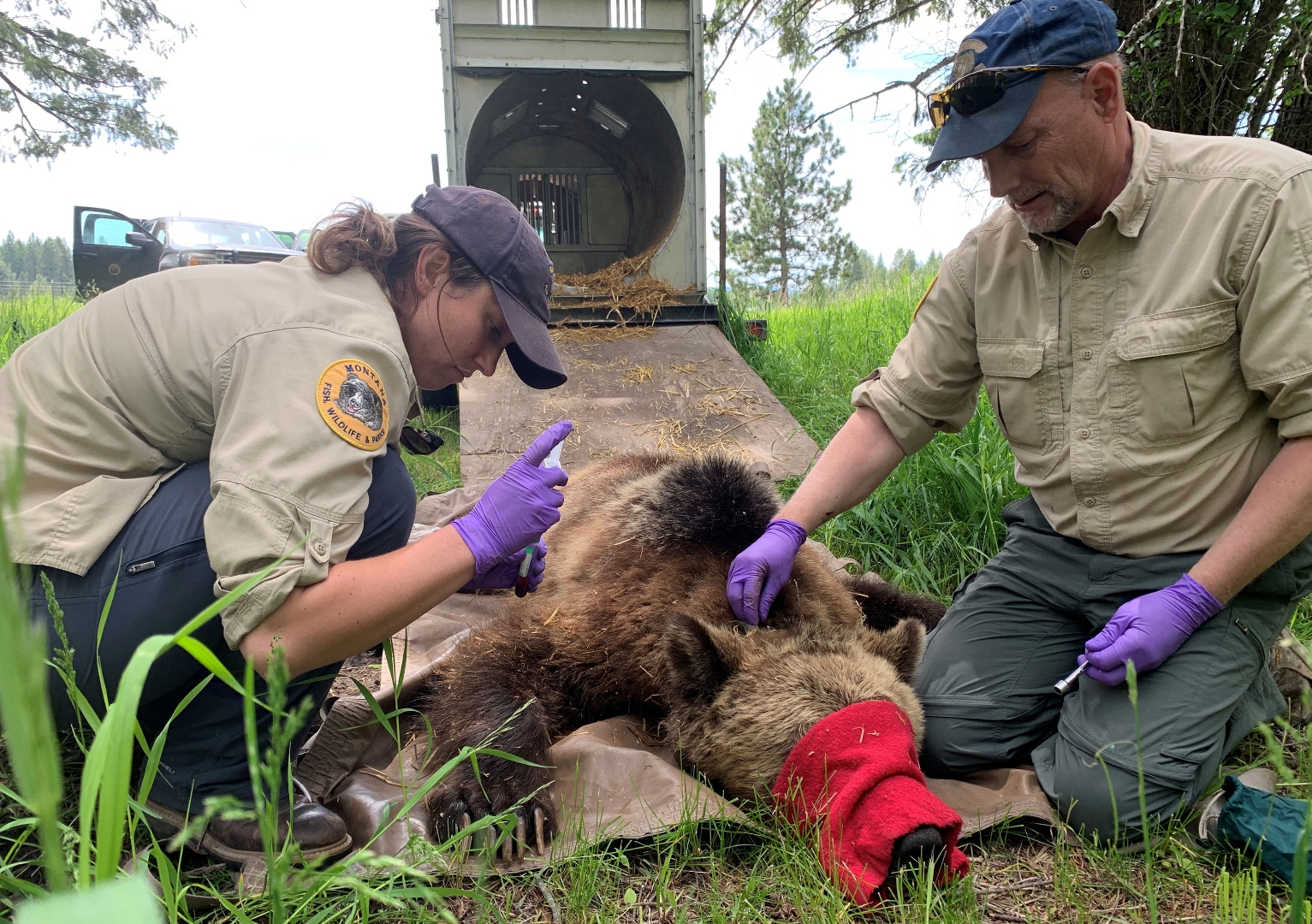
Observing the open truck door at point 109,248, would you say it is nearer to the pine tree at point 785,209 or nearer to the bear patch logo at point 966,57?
the bear patch logo at point 966,57

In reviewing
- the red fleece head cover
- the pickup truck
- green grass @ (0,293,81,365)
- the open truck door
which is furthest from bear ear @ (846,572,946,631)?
the open truck door

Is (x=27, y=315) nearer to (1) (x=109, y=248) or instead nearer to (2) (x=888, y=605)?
(1) (x=109, y=248)

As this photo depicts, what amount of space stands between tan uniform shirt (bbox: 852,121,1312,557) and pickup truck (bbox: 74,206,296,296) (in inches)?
525

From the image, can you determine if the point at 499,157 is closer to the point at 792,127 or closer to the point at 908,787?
the point at 908,787

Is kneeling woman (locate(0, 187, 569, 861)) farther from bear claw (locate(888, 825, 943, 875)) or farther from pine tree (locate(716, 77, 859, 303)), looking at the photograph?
pine tree (locate(716, 77, 859, 303))

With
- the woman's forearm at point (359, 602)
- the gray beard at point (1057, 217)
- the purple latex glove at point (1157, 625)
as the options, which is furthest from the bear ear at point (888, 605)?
the woman's forearm at point (359, 602)

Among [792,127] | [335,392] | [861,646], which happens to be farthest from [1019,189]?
[792,127]

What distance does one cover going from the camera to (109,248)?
1434 centimetres

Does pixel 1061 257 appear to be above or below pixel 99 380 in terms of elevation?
above

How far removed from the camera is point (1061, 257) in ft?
9.13

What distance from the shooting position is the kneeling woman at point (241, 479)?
191 centimetres

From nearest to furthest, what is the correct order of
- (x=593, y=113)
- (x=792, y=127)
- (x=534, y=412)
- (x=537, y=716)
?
(x=537, y=716)
(x=534, y=412)
(x=593, y=113)
(x=792, y=127)

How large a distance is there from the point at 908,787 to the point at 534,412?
407 centimetres

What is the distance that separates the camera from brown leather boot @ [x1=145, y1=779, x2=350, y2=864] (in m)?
2.07
